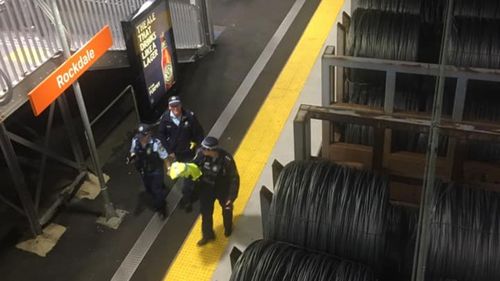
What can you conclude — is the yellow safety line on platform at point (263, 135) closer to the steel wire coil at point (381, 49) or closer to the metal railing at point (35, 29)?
the steel wire coil at point (381, 49)

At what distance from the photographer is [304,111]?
6.17 metres

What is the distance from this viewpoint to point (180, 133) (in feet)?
→ 28.3

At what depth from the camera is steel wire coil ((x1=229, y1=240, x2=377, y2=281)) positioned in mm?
5060

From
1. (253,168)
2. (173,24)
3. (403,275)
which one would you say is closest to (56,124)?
(173,24)

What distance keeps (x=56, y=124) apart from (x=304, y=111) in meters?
6.20

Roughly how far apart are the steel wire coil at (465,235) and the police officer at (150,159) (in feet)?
13.1

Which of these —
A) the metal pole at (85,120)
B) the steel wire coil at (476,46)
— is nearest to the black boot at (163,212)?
the metal pole at (85,120)

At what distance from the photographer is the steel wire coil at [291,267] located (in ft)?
16.6

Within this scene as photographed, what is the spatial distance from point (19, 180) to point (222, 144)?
11.1ft

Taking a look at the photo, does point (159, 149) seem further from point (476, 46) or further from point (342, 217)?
point (476, 46)

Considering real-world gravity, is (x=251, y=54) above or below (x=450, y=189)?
below

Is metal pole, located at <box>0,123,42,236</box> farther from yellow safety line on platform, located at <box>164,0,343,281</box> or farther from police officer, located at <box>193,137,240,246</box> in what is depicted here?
police officer, located at <box>193,137,240,246</box>

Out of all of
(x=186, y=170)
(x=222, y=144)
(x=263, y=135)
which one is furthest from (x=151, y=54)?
(x=186, y=170)

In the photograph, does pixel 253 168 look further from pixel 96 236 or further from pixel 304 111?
pixel 304 111
